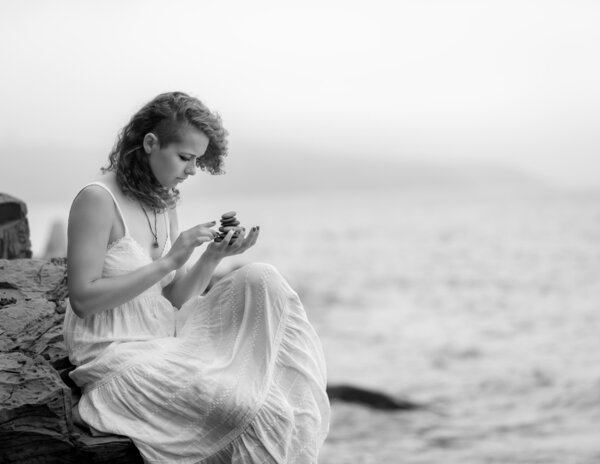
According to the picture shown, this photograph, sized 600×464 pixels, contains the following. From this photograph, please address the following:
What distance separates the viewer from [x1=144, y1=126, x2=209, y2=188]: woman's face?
3.56 meters

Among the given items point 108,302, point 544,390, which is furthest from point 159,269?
point 544,390

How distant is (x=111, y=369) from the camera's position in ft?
11.3

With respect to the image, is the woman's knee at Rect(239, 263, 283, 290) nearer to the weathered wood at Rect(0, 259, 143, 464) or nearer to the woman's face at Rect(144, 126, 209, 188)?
the woman's face at Rect(144, 126, 209, 188)

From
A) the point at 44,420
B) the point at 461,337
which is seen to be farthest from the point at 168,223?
the point at 461,337

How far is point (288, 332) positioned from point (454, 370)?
15422 mm

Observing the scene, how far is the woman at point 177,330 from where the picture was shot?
3.36 metres

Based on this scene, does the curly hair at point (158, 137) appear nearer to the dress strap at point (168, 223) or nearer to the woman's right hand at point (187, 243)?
the dress strap at point (168, 223)

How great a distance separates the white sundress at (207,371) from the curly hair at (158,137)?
0.15 meters

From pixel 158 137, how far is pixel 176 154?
0.33 feet

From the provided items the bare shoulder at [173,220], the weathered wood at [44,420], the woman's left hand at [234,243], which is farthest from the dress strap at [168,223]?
the weathered wood at [44,420]

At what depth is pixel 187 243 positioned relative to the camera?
134 inches

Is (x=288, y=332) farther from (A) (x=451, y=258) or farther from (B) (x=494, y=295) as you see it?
(A) (x=451, y=258)

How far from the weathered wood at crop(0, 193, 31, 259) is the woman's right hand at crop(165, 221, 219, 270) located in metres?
2.66

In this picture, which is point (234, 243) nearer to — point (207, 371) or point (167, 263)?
point (167, 263)
